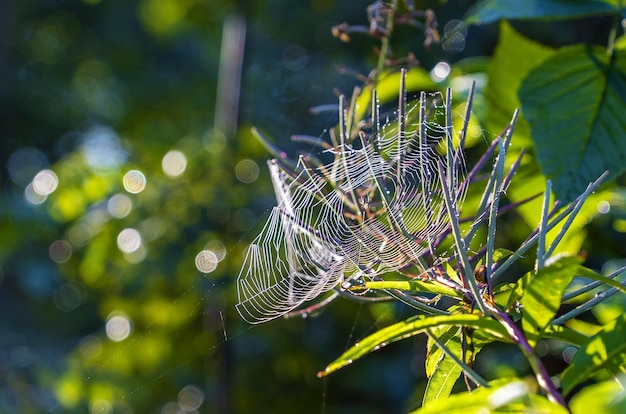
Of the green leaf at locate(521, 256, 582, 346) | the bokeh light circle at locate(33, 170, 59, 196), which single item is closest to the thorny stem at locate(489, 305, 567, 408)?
the green leaf at locate(521, 256, 582, 346)

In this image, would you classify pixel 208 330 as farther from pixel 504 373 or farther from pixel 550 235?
pixel 550 235

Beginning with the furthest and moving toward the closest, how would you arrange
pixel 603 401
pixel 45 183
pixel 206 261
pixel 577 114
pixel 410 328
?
pixel 45 183, pixel 206 261, pixel 577 114, pixel 410 328, pixel 603 401

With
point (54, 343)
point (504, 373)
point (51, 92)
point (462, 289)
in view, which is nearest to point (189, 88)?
point (54, 343)

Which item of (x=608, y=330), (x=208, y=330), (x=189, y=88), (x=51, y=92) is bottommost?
(x=608, y=330)

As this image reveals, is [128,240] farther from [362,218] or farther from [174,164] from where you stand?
[362,218]

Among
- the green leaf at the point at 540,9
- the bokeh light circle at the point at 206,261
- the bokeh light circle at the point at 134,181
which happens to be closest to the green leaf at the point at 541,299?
the green leaf at the point at 540,9

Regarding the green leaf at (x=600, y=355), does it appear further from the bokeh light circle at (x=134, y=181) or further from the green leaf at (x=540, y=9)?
the bokeh light circle at (x=134, y=181)

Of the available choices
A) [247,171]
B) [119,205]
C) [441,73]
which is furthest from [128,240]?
[441,73]
